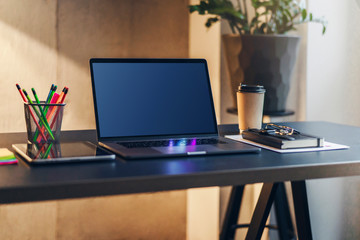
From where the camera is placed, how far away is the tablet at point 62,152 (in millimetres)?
1045

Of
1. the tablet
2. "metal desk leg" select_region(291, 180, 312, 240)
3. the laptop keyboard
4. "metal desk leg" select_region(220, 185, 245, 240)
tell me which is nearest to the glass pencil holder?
the tablet

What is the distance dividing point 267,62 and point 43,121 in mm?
1265

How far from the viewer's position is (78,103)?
2.54 m

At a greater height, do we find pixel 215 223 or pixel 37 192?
pixel 37 192

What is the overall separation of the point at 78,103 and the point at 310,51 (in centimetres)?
121

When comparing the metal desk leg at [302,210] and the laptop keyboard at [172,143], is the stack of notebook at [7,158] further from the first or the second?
the metal desk leg at [302,210]

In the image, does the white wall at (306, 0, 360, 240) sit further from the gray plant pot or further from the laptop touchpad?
the laptop touchpad

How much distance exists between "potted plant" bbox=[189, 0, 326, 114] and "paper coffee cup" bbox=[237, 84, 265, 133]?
2.59ft

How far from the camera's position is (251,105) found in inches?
58.1

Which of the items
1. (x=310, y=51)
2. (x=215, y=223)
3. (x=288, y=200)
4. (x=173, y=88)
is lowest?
(x=215, y=223)

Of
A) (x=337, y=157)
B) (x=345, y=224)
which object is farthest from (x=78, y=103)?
(x=337, y=157)

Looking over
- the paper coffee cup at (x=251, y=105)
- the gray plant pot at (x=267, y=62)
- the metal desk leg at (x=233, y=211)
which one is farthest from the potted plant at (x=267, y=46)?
the paper coffee cup at (x=251, y=105)

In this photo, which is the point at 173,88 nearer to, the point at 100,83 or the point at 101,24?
the point at 100,83

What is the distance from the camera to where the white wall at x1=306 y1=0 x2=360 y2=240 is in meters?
2.27
